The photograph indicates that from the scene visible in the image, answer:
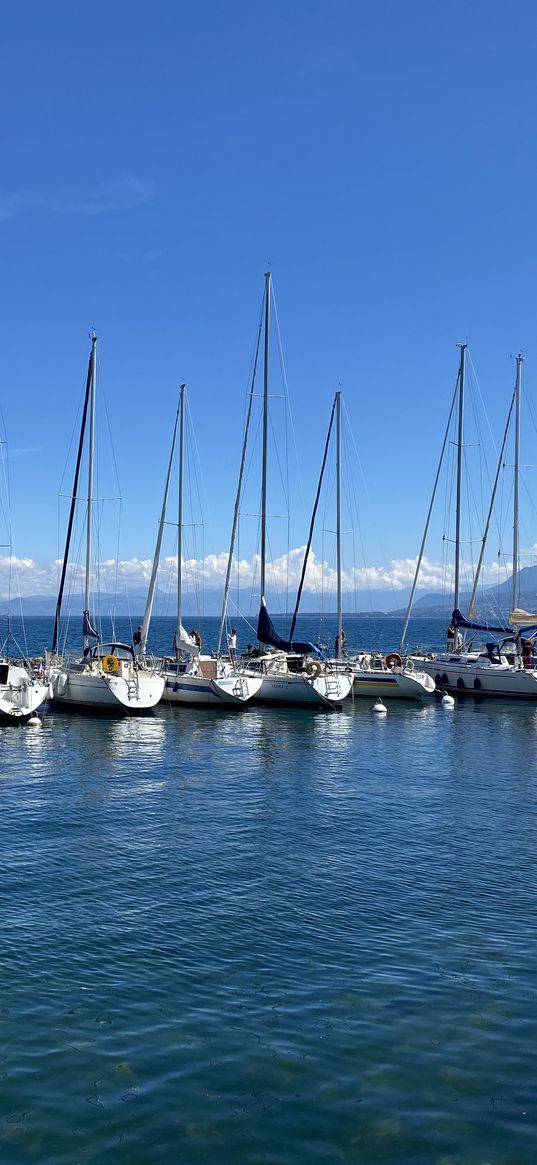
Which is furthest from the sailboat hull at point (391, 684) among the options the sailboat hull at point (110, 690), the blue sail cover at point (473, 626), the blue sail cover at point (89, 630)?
the blue sail cover at point (89, 630)

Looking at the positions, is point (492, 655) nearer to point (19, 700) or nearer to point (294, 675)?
point (294, 675)

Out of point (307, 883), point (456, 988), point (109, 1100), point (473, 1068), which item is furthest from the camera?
point (307, 883)

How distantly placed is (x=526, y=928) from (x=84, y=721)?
2737 centimetres

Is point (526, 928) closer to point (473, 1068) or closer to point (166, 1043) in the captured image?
point (473, 1068)

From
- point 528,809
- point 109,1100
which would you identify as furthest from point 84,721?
point 109,1100

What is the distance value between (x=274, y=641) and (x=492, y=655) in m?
13.9

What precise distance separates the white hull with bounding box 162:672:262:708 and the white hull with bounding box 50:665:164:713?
1.49 meters

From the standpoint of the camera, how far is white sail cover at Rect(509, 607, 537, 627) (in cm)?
5409

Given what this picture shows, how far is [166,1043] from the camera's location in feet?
36.4

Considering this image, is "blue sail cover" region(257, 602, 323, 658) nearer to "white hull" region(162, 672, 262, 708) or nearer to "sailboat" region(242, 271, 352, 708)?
"sailboat" region(242, 271, 352, 708)

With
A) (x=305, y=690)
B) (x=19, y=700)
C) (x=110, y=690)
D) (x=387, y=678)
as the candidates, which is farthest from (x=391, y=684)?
(x=19, y=700)

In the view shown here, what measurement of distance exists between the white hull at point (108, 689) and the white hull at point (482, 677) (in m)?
18.9

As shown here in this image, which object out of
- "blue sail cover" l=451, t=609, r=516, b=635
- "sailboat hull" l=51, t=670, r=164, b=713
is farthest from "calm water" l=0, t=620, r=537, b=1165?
"blue sail cover" l=451, t=609, r=516, b=635

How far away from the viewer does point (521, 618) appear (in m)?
54.3
